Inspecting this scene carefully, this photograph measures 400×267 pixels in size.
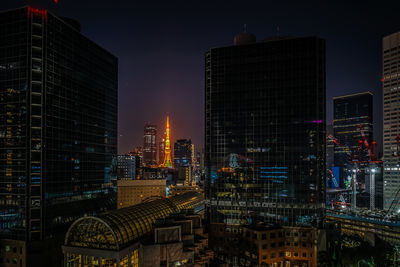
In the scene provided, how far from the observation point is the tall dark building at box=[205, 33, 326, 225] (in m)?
79.8

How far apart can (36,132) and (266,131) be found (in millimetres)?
61633

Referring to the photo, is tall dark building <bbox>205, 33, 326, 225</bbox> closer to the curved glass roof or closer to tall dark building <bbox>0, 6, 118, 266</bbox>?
the curved glass roof

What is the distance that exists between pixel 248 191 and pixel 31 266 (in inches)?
2268

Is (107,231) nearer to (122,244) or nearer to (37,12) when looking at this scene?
(122,244)

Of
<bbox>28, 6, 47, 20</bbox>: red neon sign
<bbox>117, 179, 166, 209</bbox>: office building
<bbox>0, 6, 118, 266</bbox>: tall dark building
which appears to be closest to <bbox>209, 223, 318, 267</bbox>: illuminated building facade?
<bbox>0, 6, 118, 266</bbox>: tall dark building

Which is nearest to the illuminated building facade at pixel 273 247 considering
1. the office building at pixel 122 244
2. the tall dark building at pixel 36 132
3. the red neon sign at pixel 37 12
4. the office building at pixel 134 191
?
the office building at pixel 122 244

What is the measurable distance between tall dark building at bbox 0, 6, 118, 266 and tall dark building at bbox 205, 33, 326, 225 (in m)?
40.9

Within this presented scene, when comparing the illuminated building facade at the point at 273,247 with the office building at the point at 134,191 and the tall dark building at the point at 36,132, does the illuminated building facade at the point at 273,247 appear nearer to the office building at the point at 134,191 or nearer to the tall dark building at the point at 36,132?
the tall dark building at the point at 36,132

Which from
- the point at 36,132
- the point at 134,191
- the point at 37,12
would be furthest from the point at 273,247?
the point at 134,191

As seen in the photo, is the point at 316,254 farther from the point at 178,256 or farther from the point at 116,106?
the point at 116,106

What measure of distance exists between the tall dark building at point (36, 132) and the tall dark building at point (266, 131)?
1609 inches

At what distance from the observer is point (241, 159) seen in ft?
278

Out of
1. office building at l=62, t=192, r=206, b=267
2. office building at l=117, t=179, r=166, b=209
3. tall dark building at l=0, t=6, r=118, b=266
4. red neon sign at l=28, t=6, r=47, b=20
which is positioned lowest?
office building at l=117, t=179, r=166, b=209

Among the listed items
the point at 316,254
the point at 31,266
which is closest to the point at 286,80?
the point at 316,254
